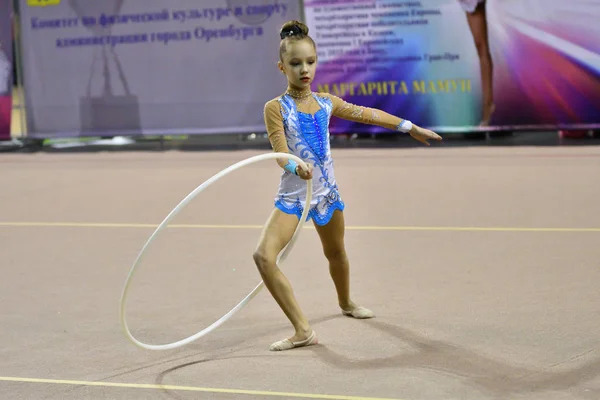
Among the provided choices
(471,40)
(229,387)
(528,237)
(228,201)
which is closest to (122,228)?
(228,201)

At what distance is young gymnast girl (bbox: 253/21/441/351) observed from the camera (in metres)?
5.30

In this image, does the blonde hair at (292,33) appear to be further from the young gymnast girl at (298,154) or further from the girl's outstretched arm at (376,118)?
the girl's outstretched arm at (376,118)

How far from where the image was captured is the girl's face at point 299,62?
5.36m

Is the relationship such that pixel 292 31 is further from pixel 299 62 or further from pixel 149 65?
pixel 149 65

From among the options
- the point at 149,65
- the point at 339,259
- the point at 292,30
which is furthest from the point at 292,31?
the point at 149,65

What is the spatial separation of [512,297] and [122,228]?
14.3ft

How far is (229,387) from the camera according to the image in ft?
15.4

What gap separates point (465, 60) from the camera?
14.3 meters

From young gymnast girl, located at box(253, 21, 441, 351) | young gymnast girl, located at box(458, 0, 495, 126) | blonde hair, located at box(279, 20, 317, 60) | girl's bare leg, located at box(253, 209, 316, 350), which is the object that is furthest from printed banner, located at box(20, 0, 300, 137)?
girl's bare leg, located at box(253, 209, 316, 350)

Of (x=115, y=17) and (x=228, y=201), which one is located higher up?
(x=115, y=17)

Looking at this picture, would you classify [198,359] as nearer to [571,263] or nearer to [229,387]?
[229,387]

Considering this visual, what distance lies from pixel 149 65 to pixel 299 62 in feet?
36.3

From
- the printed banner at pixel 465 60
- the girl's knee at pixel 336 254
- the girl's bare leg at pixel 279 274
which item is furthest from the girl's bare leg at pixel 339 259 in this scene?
the printed banner at pixel 465 60

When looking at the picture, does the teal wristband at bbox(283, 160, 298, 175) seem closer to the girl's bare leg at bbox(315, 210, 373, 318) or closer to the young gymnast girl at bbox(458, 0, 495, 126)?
the girl's bare leg at bbox(315, 210, 373, 318)
